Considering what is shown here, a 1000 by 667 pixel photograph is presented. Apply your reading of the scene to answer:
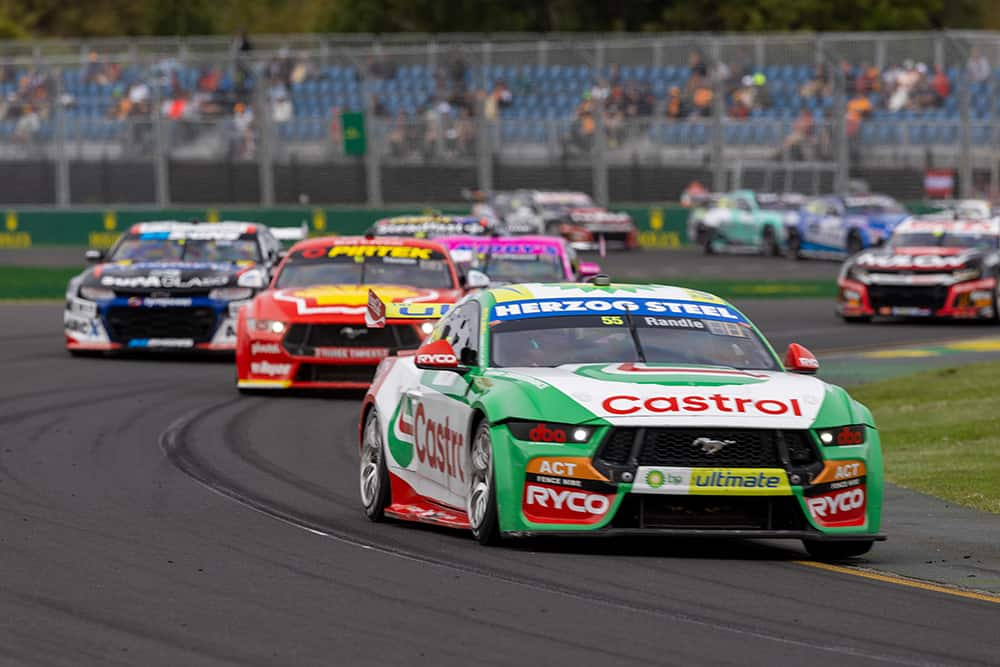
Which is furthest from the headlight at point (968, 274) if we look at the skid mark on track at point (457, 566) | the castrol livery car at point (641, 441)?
the castrol livery car at point (641, 441)

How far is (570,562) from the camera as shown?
28.8ft

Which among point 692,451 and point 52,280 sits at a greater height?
point 692,451

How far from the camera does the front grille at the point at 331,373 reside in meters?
17.8

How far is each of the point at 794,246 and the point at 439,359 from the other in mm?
35254

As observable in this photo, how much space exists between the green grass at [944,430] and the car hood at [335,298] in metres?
3.94

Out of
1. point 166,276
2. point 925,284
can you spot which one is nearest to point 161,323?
point 166,276

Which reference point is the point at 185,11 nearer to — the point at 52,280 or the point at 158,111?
the point at 158,111

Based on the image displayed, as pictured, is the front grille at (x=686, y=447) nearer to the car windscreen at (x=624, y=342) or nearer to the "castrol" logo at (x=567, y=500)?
the "castrol" logo at (x=567, y=500)

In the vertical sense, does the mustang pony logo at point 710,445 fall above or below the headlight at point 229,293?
above

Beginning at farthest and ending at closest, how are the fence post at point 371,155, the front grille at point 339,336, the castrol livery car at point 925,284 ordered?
the fence post at point 371,155
the castrol livery car at point 925,284
the front grille at point 339,336

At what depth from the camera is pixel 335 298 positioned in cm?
1794

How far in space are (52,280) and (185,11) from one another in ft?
168

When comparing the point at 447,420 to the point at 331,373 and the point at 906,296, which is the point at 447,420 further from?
the point at 906,296

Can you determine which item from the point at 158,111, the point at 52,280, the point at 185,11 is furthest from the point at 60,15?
the point at 52,280
